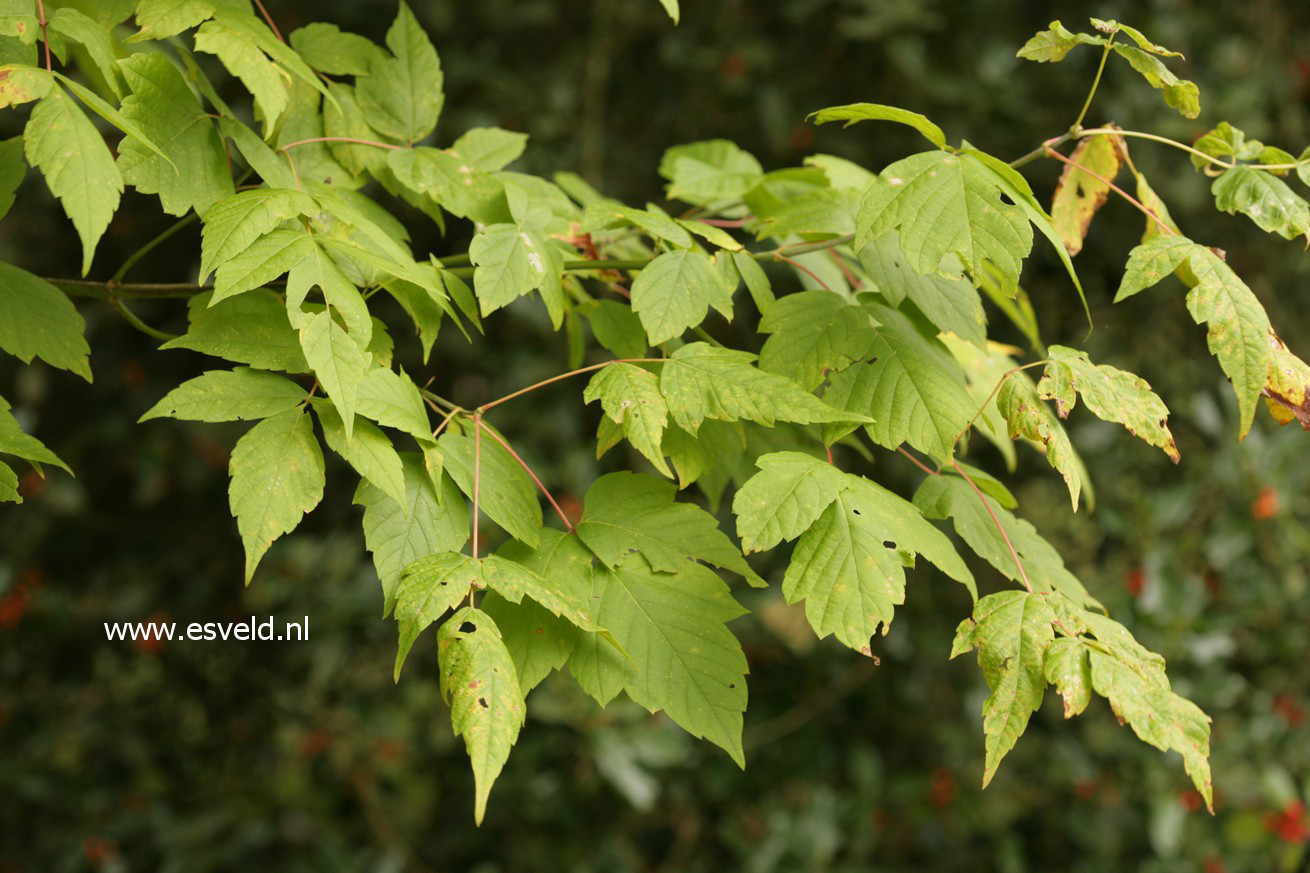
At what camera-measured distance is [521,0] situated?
280 centimetres

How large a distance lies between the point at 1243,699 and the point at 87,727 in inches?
101

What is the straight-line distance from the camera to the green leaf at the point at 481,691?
743mm

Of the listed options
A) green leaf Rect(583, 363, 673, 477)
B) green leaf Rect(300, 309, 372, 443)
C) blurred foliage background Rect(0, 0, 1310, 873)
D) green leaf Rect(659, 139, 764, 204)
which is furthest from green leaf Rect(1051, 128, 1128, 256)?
blurred foliage background Rect(0, 0, 1310, 873)

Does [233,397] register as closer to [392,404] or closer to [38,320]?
[392,404]

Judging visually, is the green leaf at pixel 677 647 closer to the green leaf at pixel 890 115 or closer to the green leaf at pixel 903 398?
the green leaf at pixel 903 398

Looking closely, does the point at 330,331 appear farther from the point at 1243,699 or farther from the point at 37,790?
the point at 1243,699

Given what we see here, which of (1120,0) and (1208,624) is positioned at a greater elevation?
(1120,0)

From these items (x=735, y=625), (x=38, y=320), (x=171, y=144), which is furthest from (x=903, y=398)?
(x=735, y=625)

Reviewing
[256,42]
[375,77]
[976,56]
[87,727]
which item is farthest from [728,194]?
[87,727]

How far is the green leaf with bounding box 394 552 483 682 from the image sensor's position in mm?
776

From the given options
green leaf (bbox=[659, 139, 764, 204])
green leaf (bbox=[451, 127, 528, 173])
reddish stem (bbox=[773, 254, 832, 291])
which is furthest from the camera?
green leaf (bbox=[659, 139, 764, 204])

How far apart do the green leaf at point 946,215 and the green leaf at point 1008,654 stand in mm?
240

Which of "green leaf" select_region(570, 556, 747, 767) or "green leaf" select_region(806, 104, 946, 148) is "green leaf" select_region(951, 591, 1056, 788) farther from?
"green leaf" select_region(806, 104, 946, 148)

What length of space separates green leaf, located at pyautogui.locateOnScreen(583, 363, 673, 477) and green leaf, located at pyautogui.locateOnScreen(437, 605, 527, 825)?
181 mm
